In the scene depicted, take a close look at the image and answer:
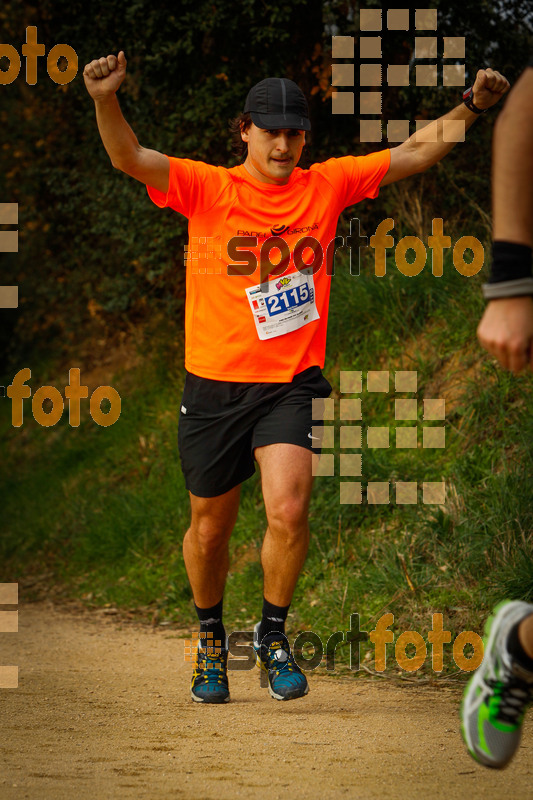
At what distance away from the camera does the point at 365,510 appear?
258 inches

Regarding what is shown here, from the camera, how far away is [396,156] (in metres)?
4.87

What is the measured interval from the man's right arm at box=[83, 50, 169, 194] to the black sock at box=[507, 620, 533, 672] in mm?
2459

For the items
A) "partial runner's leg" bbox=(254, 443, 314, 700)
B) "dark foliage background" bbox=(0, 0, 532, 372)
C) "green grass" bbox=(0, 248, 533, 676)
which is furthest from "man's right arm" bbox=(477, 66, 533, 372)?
"dark foliage background" bbox=(0, 0, 532, 372)

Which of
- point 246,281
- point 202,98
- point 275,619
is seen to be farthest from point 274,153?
point 202,98

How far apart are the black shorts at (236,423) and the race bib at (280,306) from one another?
0.72ft

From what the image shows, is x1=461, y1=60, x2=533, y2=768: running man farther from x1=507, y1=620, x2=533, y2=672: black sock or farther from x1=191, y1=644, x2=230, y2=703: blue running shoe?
x1=191, y1=644, x2=230, y2=703: blue running shoe

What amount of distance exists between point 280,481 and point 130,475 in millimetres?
5420

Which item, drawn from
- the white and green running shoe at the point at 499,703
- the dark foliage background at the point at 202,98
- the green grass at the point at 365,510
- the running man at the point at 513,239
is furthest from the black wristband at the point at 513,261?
the dark foliage background at the point at 202,98

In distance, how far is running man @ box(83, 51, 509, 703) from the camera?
4375 millimetres

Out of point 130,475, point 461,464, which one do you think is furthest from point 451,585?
point 130,475

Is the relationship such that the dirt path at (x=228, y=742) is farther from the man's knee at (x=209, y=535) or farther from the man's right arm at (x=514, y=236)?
the man's right arm at (x=514, y=236)

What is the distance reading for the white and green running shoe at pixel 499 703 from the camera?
8.84ft

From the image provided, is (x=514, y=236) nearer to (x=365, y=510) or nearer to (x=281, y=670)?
(x=281, y=670)

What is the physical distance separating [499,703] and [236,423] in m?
1.99
